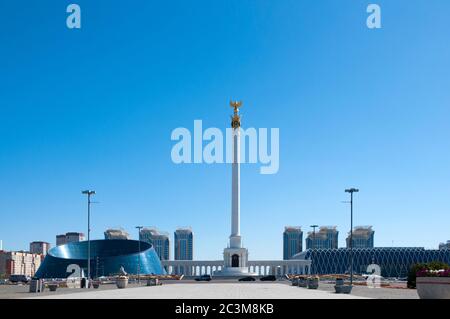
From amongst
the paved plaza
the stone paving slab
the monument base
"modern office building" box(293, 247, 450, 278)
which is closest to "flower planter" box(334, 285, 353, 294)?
the paved plaza

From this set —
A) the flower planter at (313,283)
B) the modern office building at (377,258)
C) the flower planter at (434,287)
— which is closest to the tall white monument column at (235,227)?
the flower planter at (313,283)

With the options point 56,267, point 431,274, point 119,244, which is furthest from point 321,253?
point 431,274

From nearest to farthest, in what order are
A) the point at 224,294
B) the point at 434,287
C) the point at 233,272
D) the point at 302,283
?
the point at 434,287 < the point at 224,294 < the point at 302,283 < the point at 233,272

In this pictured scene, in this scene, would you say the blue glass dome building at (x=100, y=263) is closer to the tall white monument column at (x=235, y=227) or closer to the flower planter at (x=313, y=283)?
the tall white monument column at (x=235, y=227)

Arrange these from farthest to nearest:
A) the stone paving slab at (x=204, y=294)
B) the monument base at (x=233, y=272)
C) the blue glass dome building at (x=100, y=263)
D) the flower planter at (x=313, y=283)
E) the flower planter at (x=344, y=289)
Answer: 1. the blue glass dome building at (x=100, y=263)
2. the monument base at (x=233, y=272)
3. the flower planter at (x=313, y=283)
4. the flower planter at (x=344, y=289)
5. the stone paving slab at (x=204, y=294)

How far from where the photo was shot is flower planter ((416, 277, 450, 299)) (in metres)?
31.5

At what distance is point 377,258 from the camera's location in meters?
190

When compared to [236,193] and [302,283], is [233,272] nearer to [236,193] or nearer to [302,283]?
[236,193]

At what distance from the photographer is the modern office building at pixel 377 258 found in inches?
7382

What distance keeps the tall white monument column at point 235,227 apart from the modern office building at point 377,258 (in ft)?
257

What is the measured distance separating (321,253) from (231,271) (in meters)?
87.6

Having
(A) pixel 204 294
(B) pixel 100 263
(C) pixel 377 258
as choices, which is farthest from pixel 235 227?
(C) pixel 377 258

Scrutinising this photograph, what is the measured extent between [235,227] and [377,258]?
304 feet

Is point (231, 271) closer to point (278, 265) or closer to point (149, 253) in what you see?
point (149, 253)
